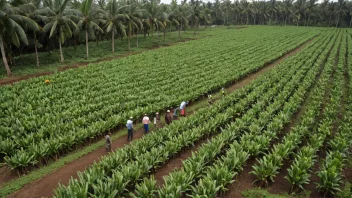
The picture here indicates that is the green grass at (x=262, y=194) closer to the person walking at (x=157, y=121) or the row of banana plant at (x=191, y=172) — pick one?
the row of banana plant at (x=191, y=172)

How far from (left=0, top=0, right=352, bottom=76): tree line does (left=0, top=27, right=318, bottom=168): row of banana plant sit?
312 inches

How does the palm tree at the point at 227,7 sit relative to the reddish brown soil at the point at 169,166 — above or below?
above

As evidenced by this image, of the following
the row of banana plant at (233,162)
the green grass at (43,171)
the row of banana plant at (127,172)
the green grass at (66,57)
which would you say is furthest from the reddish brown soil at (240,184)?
the green grass at (66,57)

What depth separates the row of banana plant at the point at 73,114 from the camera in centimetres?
1109

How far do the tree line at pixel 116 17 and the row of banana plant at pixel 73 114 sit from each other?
26.0 feet

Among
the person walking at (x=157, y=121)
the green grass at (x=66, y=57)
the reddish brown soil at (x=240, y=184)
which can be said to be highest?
the green grass at (x=66, y=57)

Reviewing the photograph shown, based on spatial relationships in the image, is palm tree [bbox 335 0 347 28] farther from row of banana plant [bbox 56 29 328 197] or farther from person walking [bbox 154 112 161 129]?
row of banana plant [bbox 56 29 328 197]

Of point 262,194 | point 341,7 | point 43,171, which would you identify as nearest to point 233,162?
point 262,194

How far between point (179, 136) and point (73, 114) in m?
6.98

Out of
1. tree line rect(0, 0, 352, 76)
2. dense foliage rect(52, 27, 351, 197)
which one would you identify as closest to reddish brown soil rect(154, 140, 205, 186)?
dense foliage rect(52, 27, 351, 197)

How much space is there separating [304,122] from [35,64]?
29870mm

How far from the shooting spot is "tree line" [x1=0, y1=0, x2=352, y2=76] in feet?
86.5

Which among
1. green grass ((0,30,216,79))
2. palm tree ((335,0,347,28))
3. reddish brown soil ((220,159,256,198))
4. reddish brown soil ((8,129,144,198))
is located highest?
palm tree ((335,0,347,28))

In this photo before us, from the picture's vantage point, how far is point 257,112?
1538 centimetres
